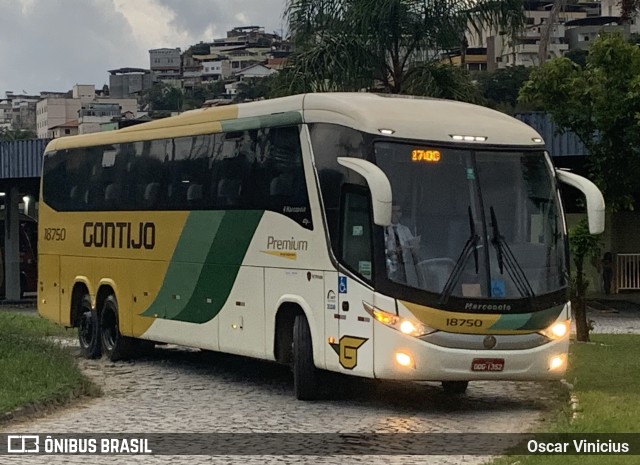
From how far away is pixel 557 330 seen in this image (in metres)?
14.7

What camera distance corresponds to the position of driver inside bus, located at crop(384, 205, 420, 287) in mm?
14125

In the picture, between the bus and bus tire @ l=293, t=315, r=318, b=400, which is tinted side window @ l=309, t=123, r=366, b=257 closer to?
the bus

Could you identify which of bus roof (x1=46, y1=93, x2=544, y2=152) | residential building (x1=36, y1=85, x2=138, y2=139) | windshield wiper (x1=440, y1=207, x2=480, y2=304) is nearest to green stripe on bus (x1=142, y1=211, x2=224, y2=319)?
bus roof (x1=46, y1=93, x2=544, y2=152)

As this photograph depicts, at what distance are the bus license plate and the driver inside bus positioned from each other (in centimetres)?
103

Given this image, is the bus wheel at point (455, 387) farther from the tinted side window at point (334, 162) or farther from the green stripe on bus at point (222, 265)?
the green stripe on bus at point (222, 265)

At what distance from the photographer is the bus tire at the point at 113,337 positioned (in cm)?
2089

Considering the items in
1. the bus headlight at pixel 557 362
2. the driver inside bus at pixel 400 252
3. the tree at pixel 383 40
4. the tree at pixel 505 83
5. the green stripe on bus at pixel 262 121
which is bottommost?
the bus headlight at pixel 557 362

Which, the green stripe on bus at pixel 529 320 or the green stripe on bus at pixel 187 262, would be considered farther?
the green stripe on bus at pixel 187 262

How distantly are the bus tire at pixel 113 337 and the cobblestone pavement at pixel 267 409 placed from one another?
1.14m

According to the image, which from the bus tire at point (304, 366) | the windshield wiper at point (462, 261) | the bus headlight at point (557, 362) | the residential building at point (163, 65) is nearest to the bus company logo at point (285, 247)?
the bus tire at point (304, 366)

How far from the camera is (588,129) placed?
2345cm

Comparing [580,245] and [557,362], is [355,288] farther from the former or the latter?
[580,245]

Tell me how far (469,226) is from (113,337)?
8560 millimetres

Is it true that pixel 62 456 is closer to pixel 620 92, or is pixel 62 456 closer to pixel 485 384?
pixel 485 384
